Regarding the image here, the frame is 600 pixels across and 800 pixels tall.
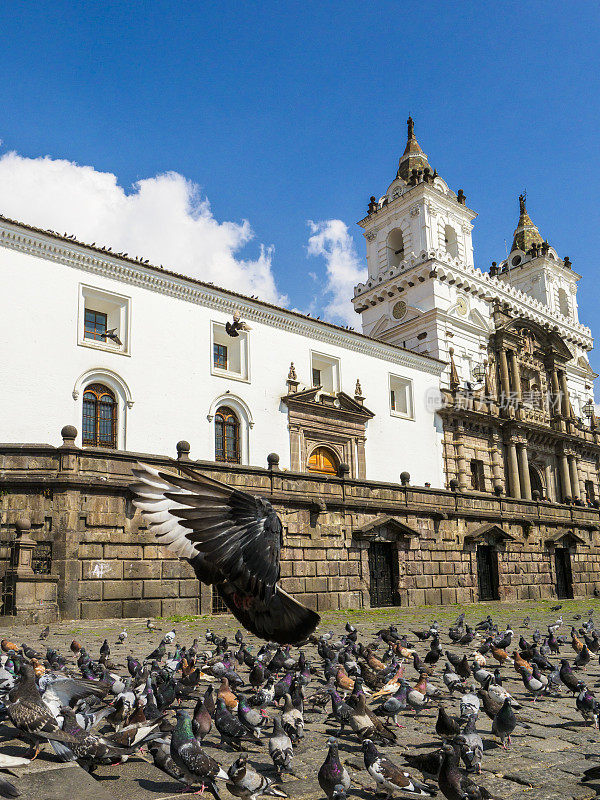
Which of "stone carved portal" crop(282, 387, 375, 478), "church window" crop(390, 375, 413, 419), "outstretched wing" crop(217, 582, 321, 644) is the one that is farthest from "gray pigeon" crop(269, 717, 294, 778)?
"church window" crop(390, 375, 413, 419)

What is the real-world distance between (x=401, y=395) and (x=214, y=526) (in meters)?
29.5

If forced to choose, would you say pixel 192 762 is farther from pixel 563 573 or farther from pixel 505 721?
pixel 563 573

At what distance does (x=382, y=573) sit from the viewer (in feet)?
72.8

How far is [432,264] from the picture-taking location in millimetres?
35688

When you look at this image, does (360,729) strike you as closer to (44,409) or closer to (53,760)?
(53,760)

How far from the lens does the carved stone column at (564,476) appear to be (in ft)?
135

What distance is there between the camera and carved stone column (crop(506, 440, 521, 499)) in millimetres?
36844

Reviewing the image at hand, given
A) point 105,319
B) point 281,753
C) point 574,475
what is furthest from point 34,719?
point 574,475

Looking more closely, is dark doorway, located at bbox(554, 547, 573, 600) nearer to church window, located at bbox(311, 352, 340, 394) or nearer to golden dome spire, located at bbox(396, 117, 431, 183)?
church window, located at bbox(311, 352, 340, 394)

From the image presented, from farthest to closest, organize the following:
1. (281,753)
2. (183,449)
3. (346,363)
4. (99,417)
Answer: (346,363), (99,417), (183,449), (281,753)

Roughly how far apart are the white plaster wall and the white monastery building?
55 millimetres

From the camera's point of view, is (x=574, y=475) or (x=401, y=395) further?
(x=574, y=475)

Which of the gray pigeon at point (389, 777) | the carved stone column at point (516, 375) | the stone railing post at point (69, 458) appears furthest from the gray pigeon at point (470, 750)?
the carved stone column at point (516, 375)

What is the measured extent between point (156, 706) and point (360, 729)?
5.97 feet
